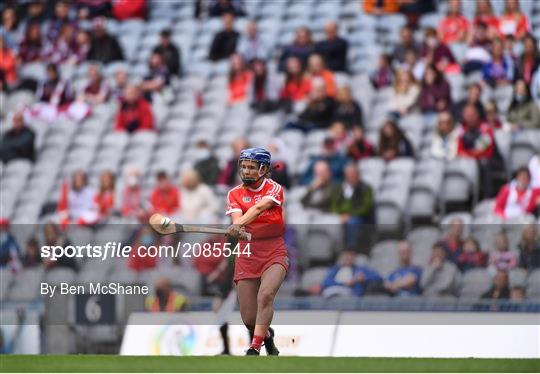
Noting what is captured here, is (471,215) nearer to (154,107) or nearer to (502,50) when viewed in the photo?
(502,50)

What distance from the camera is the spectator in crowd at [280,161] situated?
19125 mm

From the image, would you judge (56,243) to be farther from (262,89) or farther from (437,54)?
(437,54)

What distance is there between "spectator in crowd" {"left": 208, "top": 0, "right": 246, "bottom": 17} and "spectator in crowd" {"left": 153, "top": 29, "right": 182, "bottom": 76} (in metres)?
0.99

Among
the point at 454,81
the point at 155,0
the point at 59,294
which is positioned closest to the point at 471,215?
the point at 454,81

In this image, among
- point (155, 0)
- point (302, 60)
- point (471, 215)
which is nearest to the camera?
point (471, 215)

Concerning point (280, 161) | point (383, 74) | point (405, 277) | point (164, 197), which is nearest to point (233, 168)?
point (280, 161)

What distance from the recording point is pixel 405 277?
14.4 meters

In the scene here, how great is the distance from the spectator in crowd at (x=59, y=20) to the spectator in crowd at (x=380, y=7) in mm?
5349

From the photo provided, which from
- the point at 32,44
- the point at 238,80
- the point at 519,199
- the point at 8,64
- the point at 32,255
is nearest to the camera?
the point at 32,255

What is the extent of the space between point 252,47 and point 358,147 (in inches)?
136

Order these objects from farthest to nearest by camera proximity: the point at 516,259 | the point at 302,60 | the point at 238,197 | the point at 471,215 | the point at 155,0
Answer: the point at 155,0 → the point at 302,60 → the point at 471,215 → the point at 516,259 → the point at 238,197

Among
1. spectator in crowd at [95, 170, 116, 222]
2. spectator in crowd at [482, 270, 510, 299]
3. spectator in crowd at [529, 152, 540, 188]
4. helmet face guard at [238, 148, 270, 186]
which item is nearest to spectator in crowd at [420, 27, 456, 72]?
spectator in crowd at [529, 152, 540, 188]

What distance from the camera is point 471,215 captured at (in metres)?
18.0

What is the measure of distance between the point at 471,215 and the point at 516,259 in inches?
144
